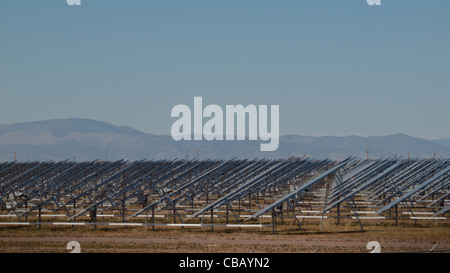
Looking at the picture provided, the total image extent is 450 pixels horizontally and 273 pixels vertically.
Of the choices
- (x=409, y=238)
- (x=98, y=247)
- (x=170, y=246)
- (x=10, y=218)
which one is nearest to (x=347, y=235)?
(x=409, y=238)

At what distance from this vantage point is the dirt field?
862 inches

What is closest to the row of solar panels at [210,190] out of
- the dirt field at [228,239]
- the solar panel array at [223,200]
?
the solar panel array at [223,200]

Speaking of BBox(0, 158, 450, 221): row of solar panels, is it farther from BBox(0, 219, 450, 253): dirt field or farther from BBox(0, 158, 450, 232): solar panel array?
BBox(0, 219, 450, 253): dirt field

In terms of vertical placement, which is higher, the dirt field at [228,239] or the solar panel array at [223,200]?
the solar panel array at [223,200]

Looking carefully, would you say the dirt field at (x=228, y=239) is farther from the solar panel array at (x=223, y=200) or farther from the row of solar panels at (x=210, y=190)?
the row of solar panels at (x=210, y=190)

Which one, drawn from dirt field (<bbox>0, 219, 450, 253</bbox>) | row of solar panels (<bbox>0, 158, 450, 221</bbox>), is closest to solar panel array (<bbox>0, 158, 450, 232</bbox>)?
row of solar panels (<bbox>0, 158, 450, 221</bbox>)

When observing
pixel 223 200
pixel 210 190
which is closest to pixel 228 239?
pixel 223 200

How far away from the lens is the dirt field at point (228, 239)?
2189cm

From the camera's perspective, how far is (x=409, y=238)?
2467 cm

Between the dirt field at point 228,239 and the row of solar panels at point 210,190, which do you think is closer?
the dirt field at point 228,239

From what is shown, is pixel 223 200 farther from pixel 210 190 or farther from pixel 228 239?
pixel 210 190

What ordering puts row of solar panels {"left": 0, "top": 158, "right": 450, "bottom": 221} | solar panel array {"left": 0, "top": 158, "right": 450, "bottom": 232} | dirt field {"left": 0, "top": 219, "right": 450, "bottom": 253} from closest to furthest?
1. dirt field {"left": 0, "top": 219, "right": 450, "bottom": 253}
2. solar panel array {"left": 0, "top": 158, "right": 450, "bottom": 232}
3. row of solar panels {"left": 0, "top": 158, "right": 450, "bottom": 221}

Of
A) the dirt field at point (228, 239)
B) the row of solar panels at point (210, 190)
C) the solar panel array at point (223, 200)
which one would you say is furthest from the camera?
the row of solar panels at point (210, 190)

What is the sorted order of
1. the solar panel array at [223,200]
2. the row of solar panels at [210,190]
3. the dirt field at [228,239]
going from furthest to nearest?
the row of solar panels at [210,190] < the solar panel array at [223,200] < the dirt field at [228,239]
